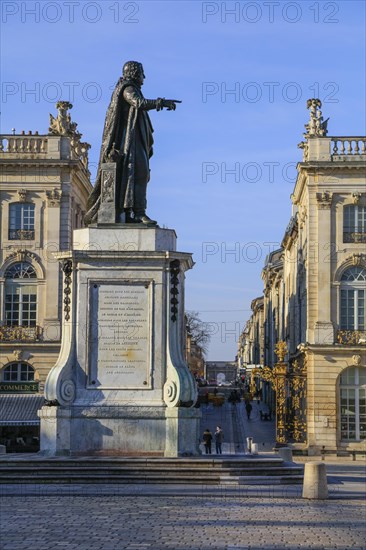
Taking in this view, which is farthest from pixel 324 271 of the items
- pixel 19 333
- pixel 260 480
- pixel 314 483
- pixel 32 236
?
pixel 314 483

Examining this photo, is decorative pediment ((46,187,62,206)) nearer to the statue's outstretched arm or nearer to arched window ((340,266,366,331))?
arched window ((340,266,366,331))

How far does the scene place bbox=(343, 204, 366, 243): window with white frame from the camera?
57.2 m

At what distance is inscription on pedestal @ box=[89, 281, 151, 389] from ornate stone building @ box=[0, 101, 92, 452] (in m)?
34.1

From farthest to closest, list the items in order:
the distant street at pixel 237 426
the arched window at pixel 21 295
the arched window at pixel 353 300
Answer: the arched window at pixel 21 295 → the arched window at pixel 353 300 → the distant street at pixel 237 426

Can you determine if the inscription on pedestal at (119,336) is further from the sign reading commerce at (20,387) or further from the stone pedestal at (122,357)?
the sign reading commerce at (20,387)

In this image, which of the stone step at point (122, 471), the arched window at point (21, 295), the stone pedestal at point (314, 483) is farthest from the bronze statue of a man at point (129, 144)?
the arched window at point (21, 295)

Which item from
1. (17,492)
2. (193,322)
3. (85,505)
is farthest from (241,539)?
(193,322)

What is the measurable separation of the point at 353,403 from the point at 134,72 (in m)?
34.0

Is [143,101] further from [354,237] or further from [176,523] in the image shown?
[354,237]

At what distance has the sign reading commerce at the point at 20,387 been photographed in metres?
57.0

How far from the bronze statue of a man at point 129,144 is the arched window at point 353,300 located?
3287 cm

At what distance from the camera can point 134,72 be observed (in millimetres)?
25297

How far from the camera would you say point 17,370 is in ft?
190

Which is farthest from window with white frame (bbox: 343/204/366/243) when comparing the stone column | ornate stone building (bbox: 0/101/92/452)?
ornate stone building (bbox: 0/101/92/452)
